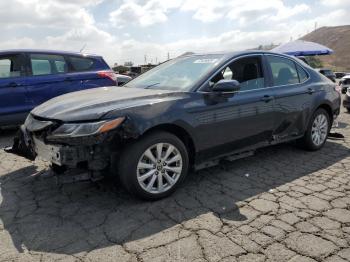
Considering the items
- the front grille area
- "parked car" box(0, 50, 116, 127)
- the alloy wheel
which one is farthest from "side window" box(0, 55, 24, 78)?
the alloy wheel

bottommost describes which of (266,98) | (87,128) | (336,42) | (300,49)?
(87,128)

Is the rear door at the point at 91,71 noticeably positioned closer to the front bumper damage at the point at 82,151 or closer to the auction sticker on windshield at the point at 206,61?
the auction sticker on windshield at the point at 206,61

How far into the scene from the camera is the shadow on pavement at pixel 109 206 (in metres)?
3.11

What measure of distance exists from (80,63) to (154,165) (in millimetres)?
4487

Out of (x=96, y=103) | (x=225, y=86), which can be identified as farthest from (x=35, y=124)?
(x=225, y=86)

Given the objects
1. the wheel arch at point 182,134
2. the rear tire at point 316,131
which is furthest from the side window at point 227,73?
the rear tire at point 316,131

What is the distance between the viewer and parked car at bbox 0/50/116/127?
6.58 m

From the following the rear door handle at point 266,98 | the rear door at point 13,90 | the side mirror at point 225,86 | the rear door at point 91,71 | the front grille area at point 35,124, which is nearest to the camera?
the front grille area at point 35,124

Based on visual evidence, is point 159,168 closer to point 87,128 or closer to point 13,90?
point 87,128

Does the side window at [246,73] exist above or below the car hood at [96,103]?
above

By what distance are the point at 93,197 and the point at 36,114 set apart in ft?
3.51

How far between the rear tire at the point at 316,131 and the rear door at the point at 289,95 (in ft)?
0.65

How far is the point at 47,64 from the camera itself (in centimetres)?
701

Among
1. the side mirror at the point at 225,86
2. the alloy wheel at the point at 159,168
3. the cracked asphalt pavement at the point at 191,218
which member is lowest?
the cracked asphalt pavement at the point at 191,218
